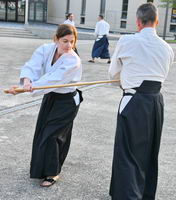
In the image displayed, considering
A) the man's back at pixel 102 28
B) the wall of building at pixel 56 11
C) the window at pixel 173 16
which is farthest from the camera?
the wall of building at pixel 56 11

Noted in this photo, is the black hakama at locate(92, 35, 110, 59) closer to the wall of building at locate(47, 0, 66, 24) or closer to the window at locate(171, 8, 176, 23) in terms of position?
the window at locate(171, 8, 176, 23)

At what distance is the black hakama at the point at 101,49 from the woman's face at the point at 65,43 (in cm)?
1010

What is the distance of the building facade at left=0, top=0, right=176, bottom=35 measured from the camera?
38156mm

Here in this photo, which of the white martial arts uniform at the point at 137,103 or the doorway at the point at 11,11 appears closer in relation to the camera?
the white martial arts uniform at the point at 137,103

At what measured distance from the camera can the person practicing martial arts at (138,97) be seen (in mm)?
2982

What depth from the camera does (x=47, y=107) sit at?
142 inches

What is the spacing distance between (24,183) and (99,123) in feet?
8.12

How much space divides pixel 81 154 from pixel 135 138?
167 centimetres

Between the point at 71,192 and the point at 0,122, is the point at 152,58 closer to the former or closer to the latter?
the point at 71,192

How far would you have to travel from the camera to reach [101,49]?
1361 centimetres

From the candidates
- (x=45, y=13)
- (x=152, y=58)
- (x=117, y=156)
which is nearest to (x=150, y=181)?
(x=117, y=156)

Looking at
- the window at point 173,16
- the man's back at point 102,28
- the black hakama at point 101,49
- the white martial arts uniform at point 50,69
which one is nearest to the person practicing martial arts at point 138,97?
the white martial arts uniform at point 50,69

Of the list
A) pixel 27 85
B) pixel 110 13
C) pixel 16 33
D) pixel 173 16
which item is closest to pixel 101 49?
pixel 27 85

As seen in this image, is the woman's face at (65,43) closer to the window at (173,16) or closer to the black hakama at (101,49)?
the black hakama at (101,49)
